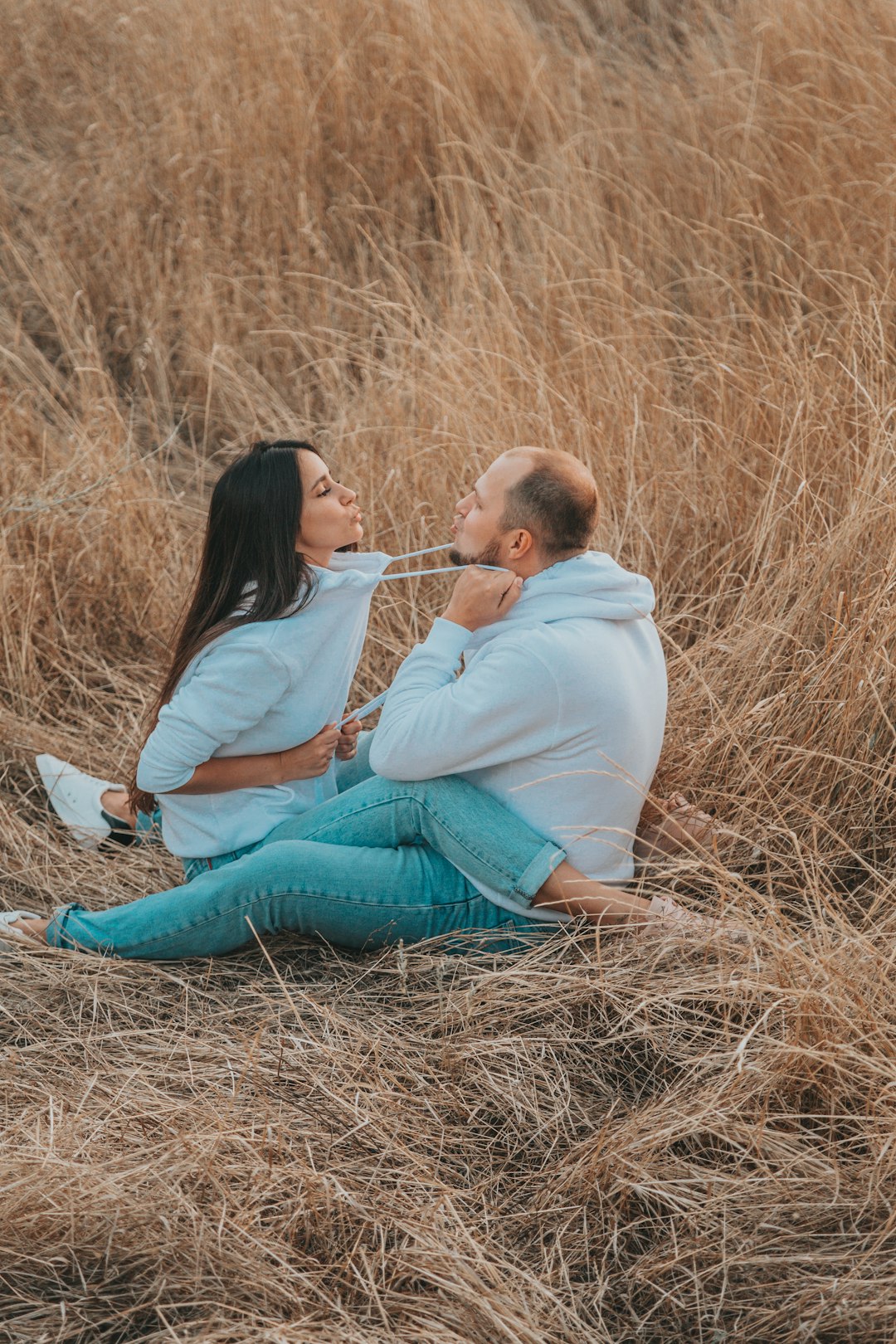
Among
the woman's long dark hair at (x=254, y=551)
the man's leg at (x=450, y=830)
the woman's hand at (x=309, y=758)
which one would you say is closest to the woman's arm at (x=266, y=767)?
the woman's hand at (x=309, y=758)

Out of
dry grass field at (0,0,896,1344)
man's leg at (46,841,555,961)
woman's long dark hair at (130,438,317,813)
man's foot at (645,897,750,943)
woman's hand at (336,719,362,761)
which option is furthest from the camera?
woman's hand at (336,719,362,761)

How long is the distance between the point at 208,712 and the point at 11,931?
673 millimetres

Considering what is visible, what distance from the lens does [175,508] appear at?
15.1 ft

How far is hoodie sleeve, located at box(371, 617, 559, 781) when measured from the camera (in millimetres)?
2371

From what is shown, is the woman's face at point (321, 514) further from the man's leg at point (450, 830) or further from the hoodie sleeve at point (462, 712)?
the man's leg at point (450, 830)

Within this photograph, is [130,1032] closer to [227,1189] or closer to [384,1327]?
[227,1189]

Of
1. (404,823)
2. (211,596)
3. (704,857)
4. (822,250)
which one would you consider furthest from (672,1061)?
(822,250)

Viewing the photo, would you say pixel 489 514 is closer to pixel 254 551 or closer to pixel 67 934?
pixel 254 551

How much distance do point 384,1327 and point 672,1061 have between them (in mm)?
731

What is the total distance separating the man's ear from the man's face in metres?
0.02

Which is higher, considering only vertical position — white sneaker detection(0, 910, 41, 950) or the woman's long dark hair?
the woman's long dark hair

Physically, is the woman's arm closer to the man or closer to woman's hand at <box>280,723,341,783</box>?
woman's hand at <box>280,723,341,783</box>

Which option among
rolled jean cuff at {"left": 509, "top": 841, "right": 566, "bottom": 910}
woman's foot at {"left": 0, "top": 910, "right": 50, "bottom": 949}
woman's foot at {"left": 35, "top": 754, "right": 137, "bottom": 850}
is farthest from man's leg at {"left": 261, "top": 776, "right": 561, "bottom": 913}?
woman's foot at {"left": 35, "top": 754, "right": 137, "bottom": 850}

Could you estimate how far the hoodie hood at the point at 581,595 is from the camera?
248cm
